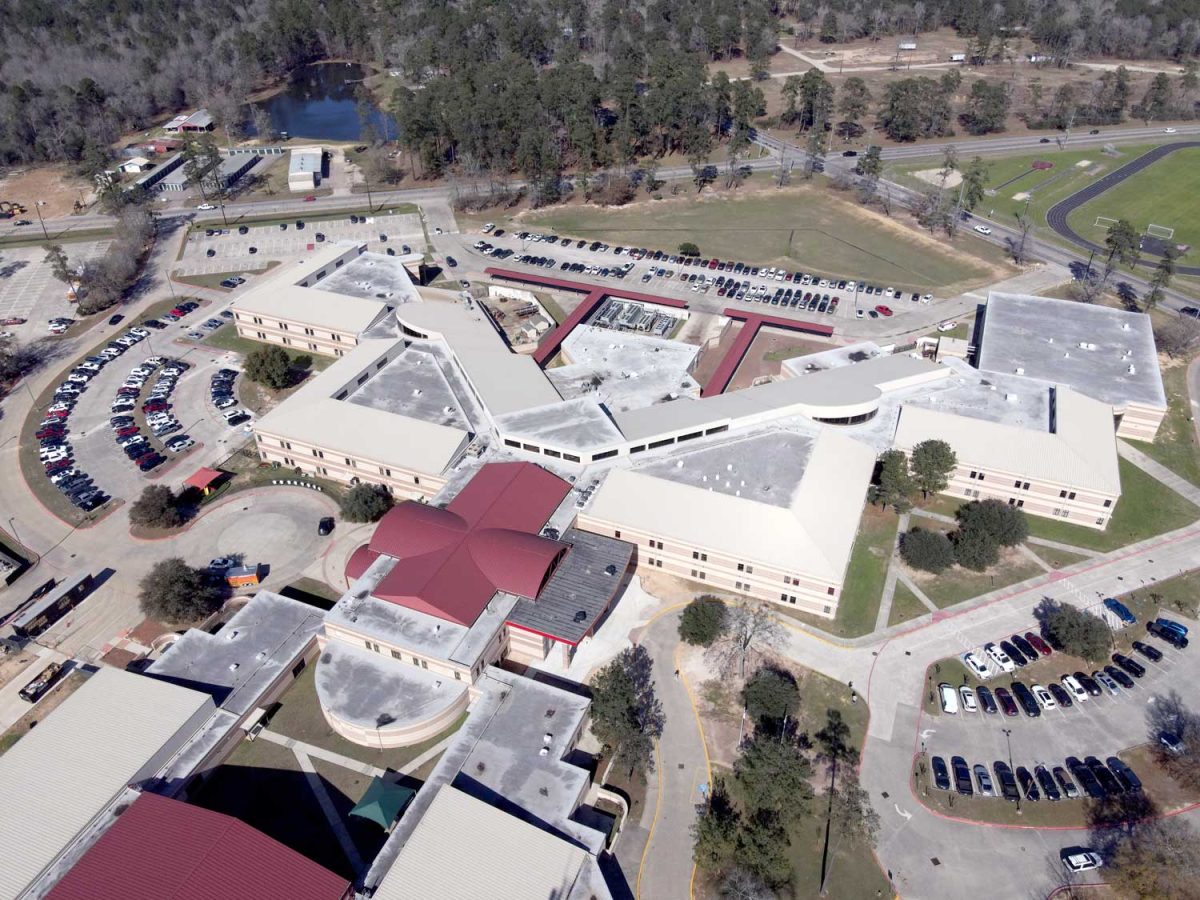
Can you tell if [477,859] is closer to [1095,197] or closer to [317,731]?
[317,731]

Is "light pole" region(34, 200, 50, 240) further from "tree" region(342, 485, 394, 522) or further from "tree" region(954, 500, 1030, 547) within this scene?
"tree" region(954, 500, 1030, 547)

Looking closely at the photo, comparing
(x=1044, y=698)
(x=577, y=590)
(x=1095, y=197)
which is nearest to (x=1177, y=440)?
(x=1044, y=698)

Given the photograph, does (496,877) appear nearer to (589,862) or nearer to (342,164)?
(589,862)

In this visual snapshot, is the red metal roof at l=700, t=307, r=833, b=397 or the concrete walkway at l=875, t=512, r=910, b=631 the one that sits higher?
the red metal roof at l=700, t=307, r=833, b=397

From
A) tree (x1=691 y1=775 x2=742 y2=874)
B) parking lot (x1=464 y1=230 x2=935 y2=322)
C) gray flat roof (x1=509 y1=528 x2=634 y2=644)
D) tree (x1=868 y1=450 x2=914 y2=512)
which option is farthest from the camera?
parking lot (x1=464 y1=230 x2=935 y2=322)

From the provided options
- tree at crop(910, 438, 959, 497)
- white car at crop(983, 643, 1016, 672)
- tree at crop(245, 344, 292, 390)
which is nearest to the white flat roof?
tree at crop(245, 344, 292, 390)

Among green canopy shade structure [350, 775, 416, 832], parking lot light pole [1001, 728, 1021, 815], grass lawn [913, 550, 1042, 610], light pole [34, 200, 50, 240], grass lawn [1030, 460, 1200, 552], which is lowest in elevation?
grass lawn [1030, 460, 1200, 552]
